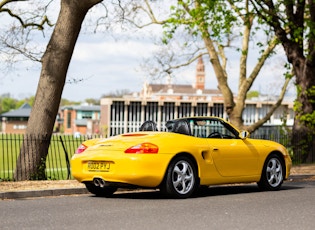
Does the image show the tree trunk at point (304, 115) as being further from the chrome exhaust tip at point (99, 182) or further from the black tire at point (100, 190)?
the chrome exhaust tip at point (99, 182)

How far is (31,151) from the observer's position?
669 inches

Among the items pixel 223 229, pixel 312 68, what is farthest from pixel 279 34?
pixel 223 229

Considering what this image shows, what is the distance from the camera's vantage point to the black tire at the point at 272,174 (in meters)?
13.1

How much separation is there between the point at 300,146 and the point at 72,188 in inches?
626

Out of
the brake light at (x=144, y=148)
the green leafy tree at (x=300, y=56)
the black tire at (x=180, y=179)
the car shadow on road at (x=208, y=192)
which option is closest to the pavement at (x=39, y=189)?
the car shadow on road at (x=208, y=192)

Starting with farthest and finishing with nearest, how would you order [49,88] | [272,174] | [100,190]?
[49,88] → [272,174] → [100,190]

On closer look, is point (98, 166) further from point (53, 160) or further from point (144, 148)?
point (53, 160)

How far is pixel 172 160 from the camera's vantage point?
11242 mm

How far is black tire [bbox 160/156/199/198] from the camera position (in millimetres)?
11180

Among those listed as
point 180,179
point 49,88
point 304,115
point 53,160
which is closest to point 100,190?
point 180,179

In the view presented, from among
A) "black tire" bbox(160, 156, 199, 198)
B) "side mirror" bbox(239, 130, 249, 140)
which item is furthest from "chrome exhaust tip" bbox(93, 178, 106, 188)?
"side mirror" bbox(239, 130, 249, 140)

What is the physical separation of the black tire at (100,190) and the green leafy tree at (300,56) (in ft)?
47.0

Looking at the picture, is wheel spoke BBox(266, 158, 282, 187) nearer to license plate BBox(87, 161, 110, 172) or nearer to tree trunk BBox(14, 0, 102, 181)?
license plate BBox(87, 161, 110, 172)

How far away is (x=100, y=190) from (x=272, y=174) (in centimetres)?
328
